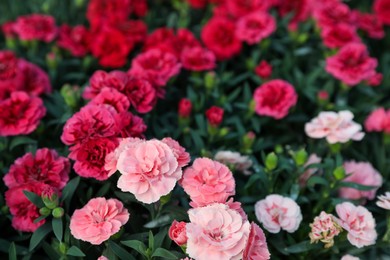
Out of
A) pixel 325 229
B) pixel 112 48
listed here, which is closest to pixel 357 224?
pixel 325 229

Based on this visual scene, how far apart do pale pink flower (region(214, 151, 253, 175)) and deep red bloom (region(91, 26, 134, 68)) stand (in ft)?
2.65

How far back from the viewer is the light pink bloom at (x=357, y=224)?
4.88 feet

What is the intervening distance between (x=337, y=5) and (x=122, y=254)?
1727mm

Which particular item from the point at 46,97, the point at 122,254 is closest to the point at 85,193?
the point at 122,254

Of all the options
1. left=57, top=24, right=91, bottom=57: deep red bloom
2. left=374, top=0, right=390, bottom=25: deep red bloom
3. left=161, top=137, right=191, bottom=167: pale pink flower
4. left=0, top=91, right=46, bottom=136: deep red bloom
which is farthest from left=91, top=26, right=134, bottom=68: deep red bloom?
left=374, top=0, right=390, bottom=25: deep red bloom

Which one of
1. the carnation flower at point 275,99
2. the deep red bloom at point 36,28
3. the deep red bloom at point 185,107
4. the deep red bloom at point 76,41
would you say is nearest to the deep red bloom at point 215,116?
the deep red bloom at point 185,107

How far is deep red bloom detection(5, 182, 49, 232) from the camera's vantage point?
153cm

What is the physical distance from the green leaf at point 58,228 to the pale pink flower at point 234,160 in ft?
1.95

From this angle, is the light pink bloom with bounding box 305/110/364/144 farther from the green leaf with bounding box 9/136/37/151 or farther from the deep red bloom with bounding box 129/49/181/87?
the green leaf with bounding box 9/136/37/151

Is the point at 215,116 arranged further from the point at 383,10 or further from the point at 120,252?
the point at 383,10

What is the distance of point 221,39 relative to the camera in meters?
2.33

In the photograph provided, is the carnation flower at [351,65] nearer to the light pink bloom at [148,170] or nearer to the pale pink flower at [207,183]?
the pale pink flower at [207,183]

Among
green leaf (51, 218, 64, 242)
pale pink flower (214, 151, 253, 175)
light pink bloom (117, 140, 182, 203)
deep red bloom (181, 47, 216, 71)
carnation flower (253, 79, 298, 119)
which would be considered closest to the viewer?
light pink bloom (117, 140, 182, 203)

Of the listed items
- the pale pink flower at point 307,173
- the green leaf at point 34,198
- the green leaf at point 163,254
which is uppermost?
the green leaf at point 34,198
